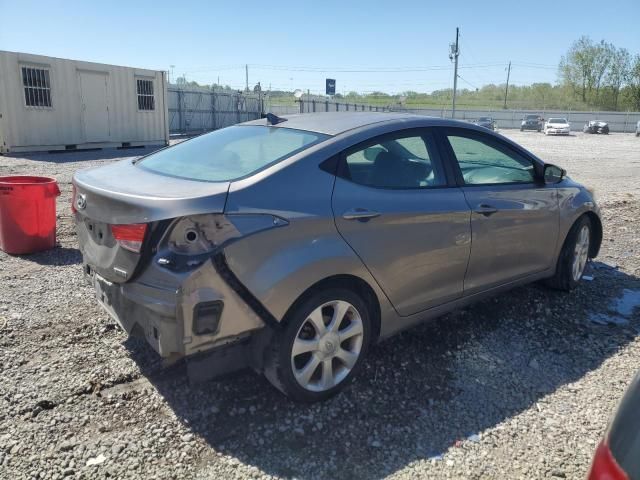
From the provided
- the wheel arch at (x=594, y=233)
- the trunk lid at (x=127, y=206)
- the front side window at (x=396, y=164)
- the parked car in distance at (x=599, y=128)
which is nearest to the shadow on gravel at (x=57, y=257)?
the trunk lid at (x=127, y=206)

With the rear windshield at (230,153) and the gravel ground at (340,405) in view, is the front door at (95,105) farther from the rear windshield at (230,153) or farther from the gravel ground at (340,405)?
the rear windshield at (230,153)

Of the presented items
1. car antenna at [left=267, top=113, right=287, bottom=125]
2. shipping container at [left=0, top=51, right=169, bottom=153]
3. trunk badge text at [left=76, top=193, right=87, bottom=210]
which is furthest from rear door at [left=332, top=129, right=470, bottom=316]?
shipping container at [left=0, top=51, right=169, bottom=153]

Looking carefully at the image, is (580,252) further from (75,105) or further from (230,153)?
(75,105)

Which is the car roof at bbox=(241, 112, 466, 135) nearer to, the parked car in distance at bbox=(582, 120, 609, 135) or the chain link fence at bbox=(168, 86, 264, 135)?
the chain link fence at bbox=(168, 86, 264, 135)

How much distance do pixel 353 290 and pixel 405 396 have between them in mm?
719

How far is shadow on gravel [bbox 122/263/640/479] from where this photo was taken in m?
2.62

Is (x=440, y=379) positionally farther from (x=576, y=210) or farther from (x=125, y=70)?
(x=125, y=70)

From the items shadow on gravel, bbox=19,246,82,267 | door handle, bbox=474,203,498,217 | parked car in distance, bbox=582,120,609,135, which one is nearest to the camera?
door handle, bbox=474,203,498,217

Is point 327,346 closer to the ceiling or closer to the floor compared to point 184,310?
closer to the floor

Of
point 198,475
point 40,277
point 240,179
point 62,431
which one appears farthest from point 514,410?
point 40,277

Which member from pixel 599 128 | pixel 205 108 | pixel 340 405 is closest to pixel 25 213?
pixel 340 405

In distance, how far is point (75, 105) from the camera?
16.2 metres

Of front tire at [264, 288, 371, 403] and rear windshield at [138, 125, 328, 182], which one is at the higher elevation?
rear windshield at [138, 125, 328, 182]

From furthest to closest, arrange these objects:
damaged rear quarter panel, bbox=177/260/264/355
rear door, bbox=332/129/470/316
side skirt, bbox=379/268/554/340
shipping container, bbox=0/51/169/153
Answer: shipping container, bbox=0/51/169/153 → side skirt, bbox=379/268/554/340 → rear door, bbox=332/129/470/316 → damaged rear quarter panel, bbox=177/260/264/355
